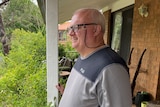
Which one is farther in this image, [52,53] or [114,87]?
[52,53]

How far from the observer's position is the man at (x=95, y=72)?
3.96ft

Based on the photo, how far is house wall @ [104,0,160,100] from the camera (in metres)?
3.83

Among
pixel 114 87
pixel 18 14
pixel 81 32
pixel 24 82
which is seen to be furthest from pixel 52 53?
pixel 18 14

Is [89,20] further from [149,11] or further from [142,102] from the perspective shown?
[149,11]

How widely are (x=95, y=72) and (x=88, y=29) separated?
29 centimetres

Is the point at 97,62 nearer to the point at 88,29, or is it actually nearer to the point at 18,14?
the point at 88,29

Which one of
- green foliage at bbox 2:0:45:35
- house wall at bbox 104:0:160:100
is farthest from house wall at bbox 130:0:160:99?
green foliage at bbox 2:0:45:35

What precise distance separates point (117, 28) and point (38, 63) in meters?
4.14

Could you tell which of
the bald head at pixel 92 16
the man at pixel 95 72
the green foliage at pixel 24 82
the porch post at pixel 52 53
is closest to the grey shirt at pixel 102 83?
the man at pixel 95 72

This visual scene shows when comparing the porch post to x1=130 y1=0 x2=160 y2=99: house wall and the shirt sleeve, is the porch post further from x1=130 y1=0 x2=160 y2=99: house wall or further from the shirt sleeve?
x1=130 y1=0 x2=160 y2=99: house wall

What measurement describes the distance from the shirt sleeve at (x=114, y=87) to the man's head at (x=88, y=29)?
0.23 m

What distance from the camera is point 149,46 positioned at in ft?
13.7

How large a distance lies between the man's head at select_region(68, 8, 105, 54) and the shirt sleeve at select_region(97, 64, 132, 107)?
0.75 feet

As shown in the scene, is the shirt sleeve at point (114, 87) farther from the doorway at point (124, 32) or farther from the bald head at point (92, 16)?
the doorway at point (124, 32)
